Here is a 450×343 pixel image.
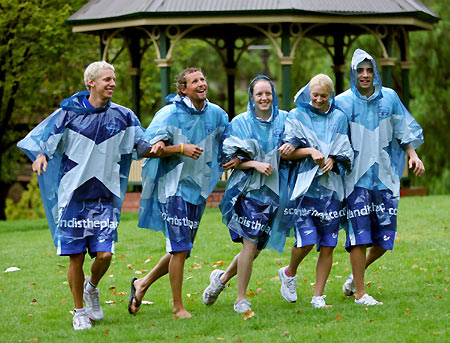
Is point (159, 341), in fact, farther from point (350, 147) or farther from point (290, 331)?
point (350, 147)

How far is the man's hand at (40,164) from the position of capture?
6902 millimetres

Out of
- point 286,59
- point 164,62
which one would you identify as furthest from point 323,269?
point 164,62

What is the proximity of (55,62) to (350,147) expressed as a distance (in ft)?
Answer: 48.8

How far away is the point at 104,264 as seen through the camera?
23.6 ft

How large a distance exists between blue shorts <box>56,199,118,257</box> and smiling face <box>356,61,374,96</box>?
2.44 meters

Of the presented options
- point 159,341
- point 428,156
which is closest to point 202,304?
point 159,341

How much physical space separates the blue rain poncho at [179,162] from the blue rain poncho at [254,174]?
18cm

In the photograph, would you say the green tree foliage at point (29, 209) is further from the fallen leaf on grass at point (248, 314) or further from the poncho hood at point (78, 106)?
the fallen leaf on grass at point (248, 314)

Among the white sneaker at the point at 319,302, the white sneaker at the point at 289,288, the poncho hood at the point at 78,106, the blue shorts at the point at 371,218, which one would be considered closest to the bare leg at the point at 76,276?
the poncho hood at the point at 78,106

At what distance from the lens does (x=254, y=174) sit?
7.46 meters

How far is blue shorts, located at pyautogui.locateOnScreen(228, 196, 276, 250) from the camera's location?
745cm

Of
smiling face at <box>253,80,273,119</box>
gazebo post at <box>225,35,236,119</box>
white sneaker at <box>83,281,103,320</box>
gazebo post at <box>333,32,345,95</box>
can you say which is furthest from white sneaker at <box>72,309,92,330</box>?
gazebo post at <box>333,32,345,95</box>

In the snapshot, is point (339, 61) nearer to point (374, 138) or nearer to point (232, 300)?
point (232, 300)

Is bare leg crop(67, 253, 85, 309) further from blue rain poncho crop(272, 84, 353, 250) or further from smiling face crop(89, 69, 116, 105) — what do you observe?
blue rain poncho crop(272, 84, 353, 250)
